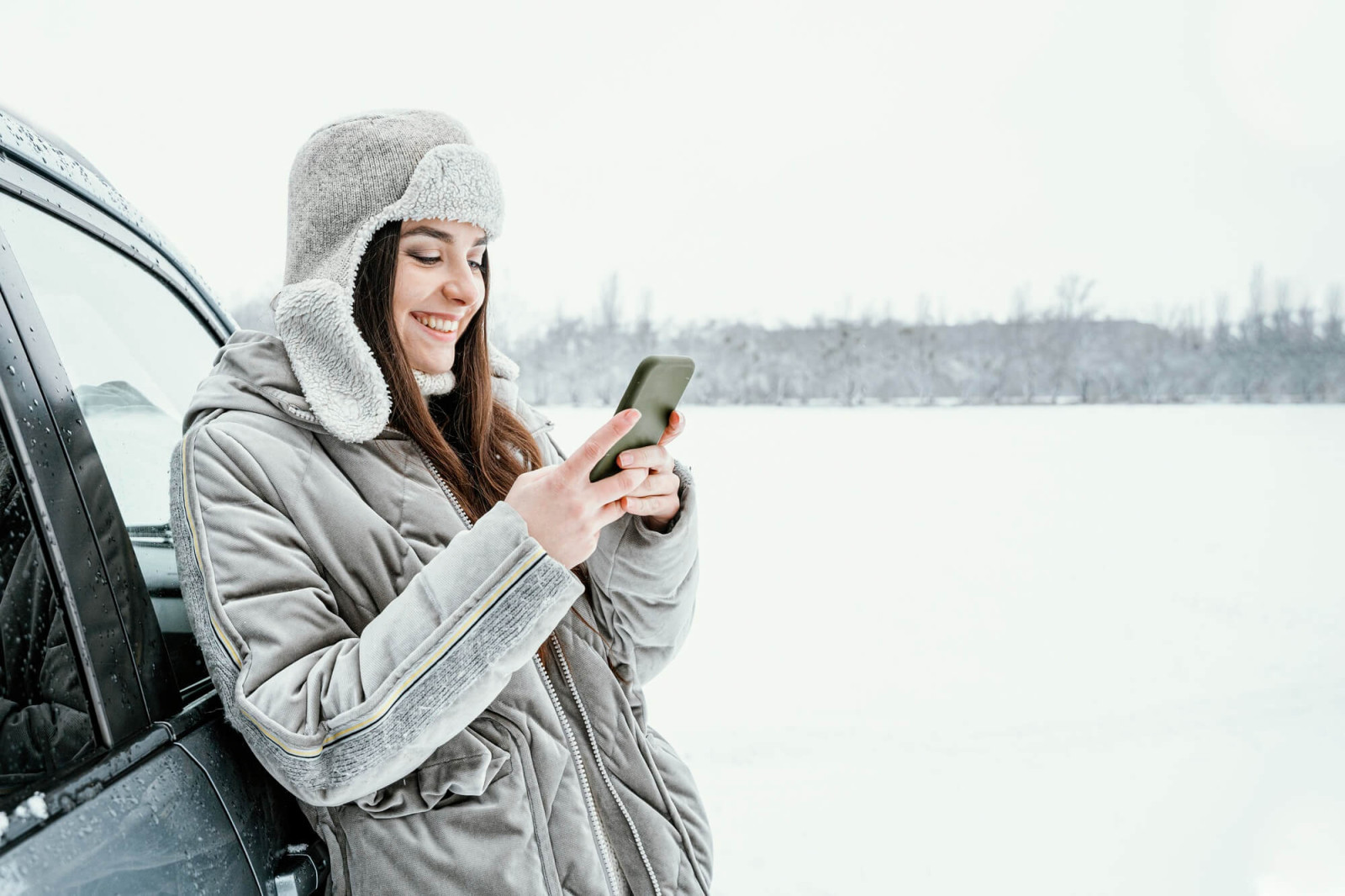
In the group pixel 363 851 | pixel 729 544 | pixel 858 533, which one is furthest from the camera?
pixel 858 533

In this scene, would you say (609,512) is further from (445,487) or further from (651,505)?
(445,487)

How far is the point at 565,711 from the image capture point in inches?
51.9

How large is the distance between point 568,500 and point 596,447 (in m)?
0.08

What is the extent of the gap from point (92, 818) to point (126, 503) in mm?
561

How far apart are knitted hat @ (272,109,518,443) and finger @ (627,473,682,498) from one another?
1.34 feet

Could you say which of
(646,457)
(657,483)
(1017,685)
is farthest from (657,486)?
(1017,685)

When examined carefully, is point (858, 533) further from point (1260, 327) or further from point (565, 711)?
point (1260, 327)

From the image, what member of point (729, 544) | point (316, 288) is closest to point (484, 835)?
point (316, 288)

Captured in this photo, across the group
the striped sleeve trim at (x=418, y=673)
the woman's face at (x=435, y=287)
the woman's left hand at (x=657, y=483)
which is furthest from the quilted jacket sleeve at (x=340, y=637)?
the woman's face at (x=435, y=287)

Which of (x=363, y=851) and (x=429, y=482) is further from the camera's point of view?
(x=429, y=482)

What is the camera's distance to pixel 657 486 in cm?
132

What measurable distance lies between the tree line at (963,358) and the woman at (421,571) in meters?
21.3

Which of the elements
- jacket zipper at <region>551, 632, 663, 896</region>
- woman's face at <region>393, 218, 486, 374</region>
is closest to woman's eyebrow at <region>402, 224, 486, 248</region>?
woman's face at <region>393, 218, 486, 374</region>

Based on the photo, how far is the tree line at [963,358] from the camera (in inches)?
939
